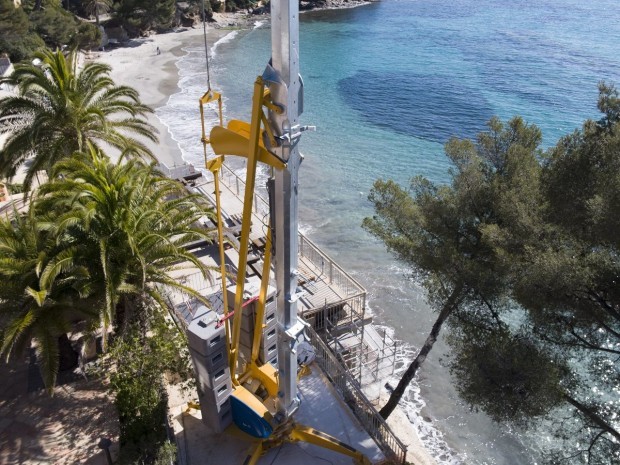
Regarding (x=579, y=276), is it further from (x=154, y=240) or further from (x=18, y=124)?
(x=18, y=124)

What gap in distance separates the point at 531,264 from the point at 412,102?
37.7 meters

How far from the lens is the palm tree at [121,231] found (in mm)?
10180

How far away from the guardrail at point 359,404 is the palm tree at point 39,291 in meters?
4.81

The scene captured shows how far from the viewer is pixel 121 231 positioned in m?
10.6

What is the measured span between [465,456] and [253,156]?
1098cm

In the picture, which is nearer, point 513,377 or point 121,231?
point 513,377

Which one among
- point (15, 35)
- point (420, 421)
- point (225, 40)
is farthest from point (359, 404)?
point (225, 40)

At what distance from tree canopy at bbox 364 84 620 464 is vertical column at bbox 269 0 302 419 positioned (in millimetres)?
3535

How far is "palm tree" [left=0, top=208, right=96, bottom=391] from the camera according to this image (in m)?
9.53

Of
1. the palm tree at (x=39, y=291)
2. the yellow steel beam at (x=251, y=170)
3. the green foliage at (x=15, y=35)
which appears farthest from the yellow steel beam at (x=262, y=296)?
the green foliage at (x=15, y=35)

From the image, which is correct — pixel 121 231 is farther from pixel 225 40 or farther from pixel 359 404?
pixel 225 40

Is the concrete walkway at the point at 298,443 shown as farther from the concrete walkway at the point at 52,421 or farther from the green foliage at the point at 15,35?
the green foliage at the point at 15,35

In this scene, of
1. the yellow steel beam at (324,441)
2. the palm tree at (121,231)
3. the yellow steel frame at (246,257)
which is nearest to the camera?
the yellow steel frame at (246,257)

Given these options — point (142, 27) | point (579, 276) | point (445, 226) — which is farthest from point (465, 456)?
point (142, 27)
